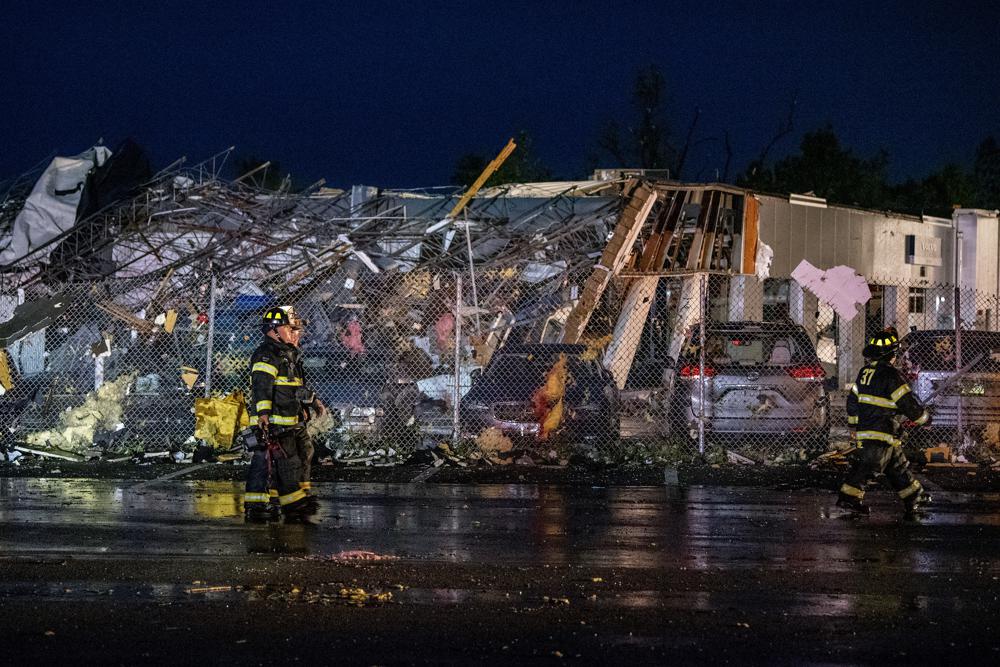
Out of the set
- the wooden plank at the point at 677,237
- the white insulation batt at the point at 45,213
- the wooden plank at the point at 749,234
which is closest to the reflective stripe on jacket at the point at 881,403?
the wooden plank at the point at 677,237

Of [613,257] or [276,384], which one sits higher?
[613,257]

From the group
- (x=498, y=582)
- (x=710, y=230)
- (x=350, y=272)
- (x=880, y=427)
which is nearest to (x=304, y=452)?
(x=498, y=582)

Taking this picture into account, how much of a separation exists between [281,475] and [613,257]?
10153mm

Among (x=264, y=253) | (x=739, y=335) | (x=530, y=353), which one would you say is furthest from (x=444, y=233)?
(x=739, y=335)

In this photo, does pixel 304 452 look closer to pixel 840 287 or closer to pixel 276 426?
pixel 276 426

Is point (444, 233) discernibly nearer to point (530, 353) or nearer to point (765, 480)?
point (530, 353)

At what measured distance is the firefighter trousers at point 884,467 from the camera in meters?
10.1

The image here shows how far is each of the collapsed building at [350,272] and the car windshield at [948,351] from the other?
3.89ft

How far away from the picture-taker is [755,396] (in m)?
14.2

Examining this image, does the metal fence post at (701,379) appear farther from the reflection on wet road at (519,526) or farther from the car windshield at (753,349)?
the reflection on wet road at (519,526)

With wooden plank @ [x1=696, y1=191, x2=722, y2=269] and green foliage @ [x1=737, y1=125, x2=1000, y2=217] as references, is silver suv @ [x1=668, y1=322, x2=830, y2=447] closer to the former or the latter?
wooden plank @ [x1=696, y1=191, x2=722, y2=269]

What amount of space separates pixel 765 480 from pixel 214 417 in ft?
21.1

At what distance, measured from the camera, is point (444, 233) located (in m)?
21.1

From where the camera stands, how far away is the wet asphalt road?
233 inches
